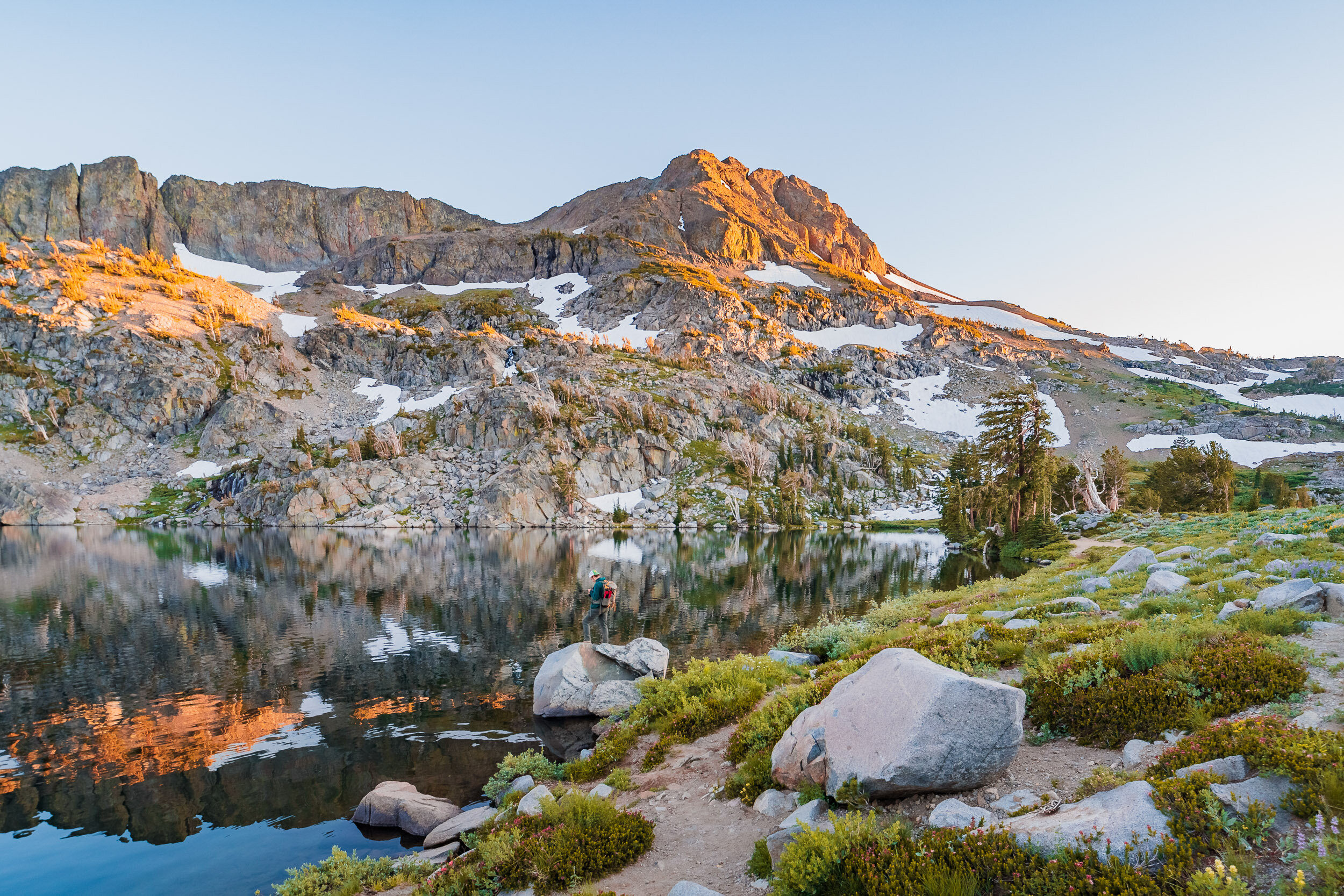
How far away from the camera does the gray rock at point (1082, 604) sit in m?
17.6

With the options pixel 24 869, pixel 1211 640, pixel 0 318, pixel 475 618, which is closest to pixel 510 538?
pixel 475 618

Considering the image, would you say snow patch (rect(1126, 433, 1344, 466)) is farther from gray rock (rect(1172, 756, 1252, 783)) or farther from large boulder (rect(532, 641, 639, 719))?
gray rock (rect(1172, 756, 1252, 783))

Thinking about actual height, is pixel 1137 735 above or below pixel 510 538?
above

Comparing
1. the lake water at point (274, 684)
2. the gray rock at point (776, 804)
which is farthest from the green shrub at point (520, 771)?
the gray rock at point (776, 804)

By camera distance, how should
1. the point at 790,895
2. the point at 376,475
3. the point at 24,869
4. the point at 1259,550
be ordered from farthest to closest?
the point at 376,475, the point at 1259,550, the point at 24,869, the point at 790,895

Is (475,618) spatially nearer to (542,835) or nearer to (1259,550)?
(542,835)

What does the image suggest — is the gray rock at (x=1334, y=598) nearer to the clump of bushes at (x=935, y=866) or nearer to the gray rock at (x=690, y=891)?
the clump of bushes at (x=935, y=866)

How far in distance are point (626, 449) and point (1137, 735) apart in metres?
148

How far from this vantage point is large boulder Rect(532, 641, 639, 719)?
21156 mm

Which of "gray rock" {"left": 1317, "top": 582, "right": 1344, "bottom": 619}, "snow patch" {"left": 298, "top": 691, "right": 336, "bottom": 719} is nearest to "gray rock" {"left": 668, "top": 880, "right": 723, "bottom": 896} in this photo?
"gray rock" {"left": 1317, "top": 582, "right": 1344, "bottom": 619}

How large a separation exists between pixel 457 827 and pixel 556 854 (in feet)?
17.4

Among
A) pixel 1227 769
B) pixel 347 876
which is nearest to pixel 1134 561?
pixel 1227 769

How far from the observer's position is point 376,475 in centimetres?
13550

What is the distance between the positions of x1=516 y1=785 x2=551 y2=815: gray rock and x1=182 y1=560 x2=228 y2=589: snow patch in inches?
1957
